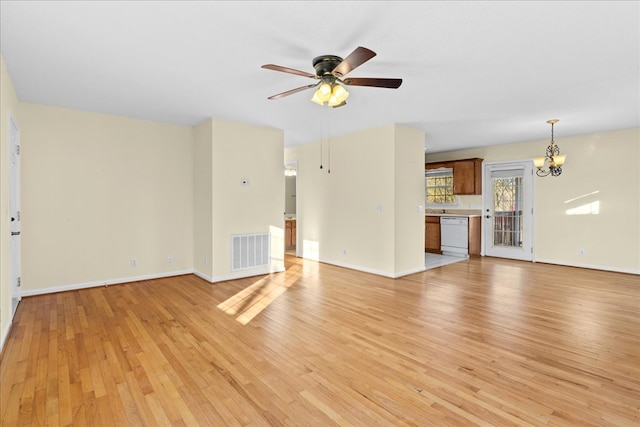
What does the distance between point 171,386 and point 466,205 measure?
720 cm

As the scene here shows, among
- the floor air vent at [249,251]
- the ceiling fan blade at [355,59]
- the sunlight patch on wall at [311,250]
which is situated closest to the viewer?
the ceiling fan blade at [355,59]

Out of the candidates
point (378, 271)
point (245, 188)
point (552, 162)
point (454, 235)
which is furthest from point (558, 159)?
point (245, 188)

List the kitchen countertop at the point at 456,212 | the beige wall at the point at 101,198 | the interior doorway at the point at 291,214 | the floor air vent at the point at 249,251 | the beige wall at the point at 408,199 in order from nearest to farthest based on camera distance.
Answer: the beige wall at the point at 101,198 → the floor air vent at the point at 249,251 → the beige wall at the point at 408,199 → the interior doorway at the point at 291,214 → the kitchen countertop at the point at 456,212

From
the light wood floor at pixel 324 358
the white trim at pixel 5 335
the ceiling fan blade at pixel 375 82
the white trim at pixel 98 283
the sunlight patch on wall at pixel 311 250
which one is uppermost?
the ceiling fan blade at pixel 375 82

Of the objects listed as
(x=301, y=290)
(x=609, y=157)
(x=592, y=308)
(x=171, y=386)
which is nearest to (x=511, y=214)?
(x=609, y=157)

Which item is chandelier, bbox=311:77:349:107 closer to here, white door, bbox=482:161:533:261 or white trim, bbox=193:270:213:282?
white trim, bbox=193:270:213:282

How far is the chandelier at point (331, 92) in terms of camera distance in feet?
8.72

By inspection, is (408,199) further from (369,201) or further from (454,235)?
(454,235)

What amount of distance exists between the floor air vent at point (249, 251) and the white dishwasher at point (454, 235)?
4.27 metres

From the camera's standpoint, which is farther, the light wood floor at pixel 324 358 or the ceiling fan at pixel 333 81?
the ceiling fan at pixel 333 81

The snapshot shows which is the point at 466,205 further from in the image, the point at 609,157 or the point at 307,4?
the point at 307,4

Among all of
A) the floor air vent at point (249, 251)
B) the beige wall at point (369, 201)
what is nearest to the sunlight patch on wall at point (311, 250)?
the beige wall at point (369, 201)

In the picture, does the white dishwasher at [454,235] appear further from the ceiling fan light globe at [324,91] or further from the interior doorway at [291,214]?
the ceiling fan light globe at [324,91]

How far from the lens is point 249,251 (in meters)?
5.36
